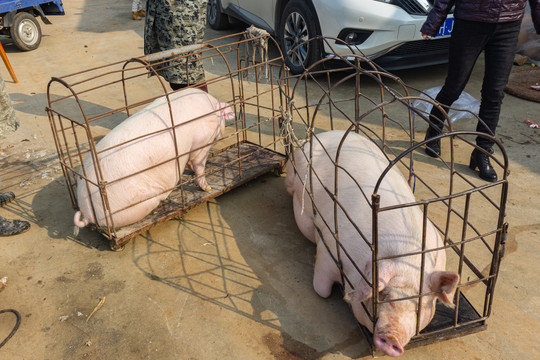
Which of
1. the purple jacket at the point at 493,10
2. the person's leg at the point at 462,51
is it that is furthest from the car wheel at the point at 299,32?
the purple jacket at the point at 493,10

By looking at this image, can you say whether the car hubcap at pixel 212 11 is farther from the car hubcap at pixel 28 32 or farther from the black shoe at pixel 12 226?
the black shoe at pixel 12 226

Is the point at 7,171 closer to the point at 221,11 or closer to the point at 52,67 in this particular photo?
the point at 52,67

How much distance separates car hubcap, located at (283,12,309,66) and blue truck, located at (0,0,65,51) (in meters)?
4.18

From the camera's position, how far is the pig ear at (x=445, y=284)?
7.09 ft

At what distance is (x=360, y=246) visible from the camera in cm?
257

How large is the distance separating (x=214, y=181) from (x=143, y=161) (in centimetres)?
72

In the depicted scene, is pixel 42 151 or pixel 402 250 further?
pixel 42 151

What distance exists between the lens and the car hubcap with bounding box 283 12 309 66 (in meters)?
5.75

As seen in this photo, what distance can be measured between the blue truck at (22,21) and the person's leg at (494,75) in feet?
21.8

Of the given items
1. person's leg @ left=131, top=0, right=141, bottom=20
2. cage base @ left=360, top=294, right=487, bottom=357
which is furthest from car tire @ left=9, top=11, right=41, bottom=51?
cage base @ left=360, top=294, right=487, bottom=357

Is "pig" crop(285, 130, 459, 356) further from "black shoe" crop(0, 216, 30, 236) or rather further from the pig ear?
"black shoe" crop(0, 216, 30, 236)

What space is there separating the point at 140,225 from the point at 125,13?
7.85 m

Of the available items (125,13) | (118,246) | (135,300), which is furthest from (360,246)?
(125,13)

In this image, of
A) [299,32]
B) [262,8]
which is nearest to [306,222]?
[299,32]
